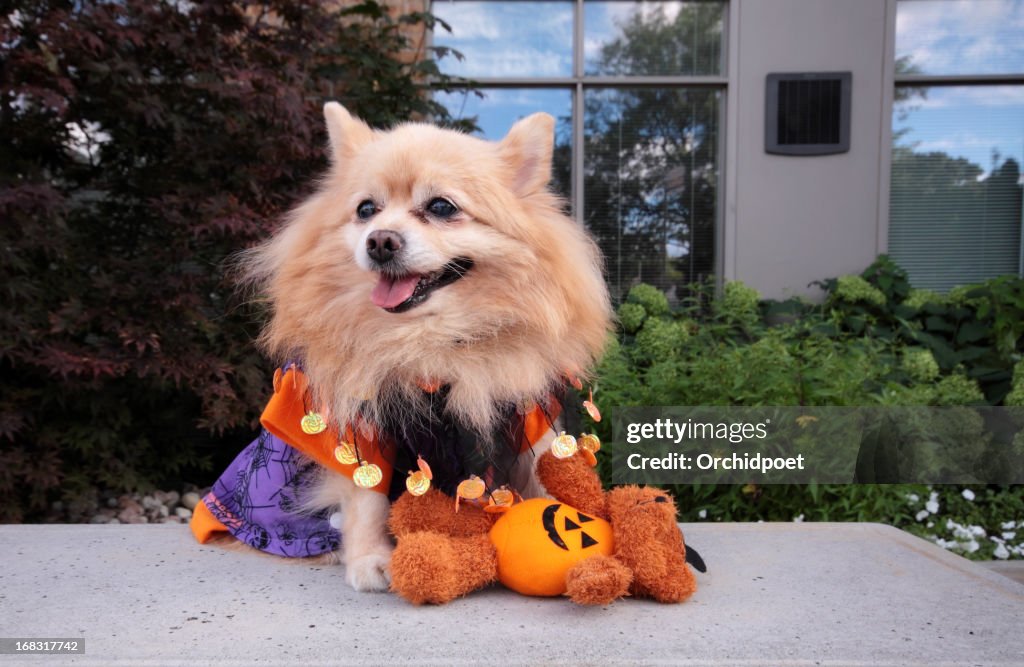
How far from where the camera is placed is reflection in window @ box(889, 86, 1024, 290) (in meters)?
5.58

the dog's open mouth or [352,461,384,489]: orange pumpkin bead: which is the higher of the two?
the dog's open mouth

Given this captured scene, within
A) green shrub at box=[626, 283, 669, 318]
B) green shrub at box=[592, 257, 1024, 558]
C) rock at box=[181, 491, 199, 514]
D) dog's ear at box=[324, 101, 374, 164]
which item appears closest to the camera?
dog's ear at box=[324, 101, 374, 164]

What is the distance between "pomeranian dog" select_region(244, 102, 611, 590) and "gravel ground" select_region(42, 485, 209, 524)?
2.10 metres

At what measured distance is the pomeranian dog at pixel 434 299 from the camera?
1755mm

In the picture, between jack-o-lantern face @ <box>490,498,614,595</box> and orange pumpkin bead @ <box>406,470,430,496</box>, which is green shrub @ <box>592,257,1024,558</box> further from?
orange pumpkin bead @ <box>406,470,430,496</box>

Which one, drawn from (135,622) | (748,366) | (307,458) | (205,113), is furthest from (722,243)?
(135,622)

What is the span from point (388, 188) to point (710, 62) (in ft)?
14.6

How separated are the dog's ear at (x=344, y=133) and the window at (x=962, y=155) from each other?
4994mm

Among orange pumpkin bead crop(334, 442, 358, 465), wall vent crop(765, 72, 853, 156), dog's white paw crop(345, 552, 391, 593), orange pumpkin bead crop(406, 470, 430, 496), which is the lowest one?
dog's white paw crop(345, 552, 391, 593)

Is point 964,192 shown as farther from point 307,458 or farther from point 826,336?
point 307,458

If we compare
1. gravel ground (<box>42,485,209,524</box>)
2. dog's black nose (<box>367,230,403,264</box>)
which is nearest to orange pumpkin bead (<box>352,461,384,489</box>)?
dog's black nose (<box>367,230,403,264</box>)

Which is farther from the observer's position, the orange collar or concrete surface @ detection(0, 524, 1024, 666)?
the orange collar

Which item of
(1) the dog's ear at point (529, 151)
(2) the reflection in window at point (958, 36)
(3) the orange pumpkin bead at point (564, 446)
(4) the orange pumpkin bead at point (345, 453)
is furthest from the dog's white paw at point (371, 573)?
(2) the reflection in window at point (958, 36)

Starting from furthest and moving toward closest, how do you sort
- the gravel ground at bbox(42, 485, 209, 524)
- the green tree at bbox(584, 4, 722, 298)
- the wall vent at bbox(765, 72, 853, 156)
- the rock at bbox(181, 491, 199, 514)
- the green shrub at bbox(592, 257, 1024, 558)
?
1. the green tree at bbox(584, 4, 722, 298)
2. the wall vent at bbox(765, 72, 853, 156)
3. the rock at bbox(181, 491, 199, 514)
4. the gravel ground at bbox(42, 485, 209, 524)
5. the green shrub at bbox(592, 257, 1024, 558)
